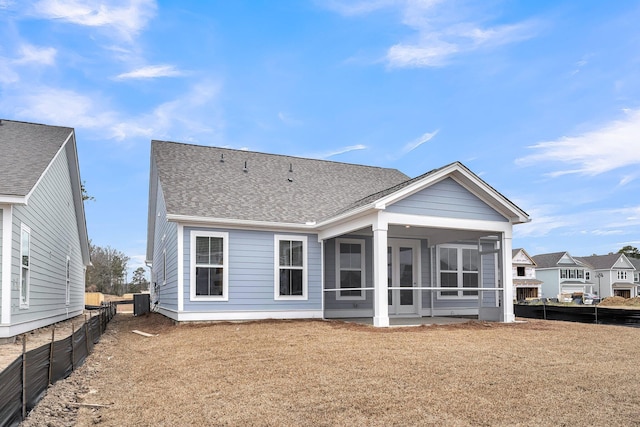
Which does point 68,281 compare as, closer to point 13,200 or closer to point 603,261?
point 13,200

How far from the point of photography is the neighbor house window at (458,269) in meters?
17.2

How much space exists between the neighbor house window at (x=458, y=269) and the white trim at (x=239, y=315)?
187 inches

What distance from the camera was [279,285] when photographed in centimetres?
1461

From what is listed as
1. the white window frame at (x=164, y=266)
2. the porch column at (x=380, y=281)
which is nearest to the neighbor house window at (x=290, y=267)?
the porch column at (x=380, y=281)

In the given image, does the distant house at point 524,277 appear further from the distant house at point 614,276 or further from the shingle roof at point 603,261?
the shingle roof at point 603,261

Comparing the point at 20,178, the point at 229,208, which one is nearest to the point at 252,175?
the point at 229,208

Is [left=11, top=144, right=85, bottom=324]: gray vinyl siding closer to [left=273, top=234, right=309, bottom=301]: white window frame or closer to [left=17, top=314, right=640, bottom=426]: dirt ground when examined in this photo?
[left=17, top=314, right=640, bottom=426]: dirt ground

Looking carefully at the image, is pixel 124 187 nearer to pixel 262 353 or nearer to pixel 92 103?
pixel 92 103

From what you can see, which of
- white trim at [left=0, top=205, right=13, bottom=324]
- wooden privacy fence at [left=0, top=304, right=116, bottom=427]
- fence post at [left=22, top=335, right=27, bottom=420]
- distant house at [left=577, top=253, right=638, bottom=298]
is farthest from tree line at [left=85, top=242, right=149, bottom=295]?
distant house at [left=577, top=253, right=638, bottom=298]

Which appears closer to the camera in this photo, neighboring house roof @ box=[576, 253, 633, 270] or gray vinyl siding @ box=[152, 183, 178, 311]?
gray vinyl siding @ box=[152, 183, 178, 311]

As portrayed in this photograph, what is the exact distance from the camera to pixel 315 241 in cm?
1522

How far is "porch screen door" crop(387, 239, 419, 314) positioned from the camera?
54.3ft

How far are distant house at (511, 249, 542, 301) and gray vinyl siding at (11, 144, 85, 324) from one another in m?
45.9

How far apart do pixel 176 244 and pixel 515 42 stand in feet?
37.1
